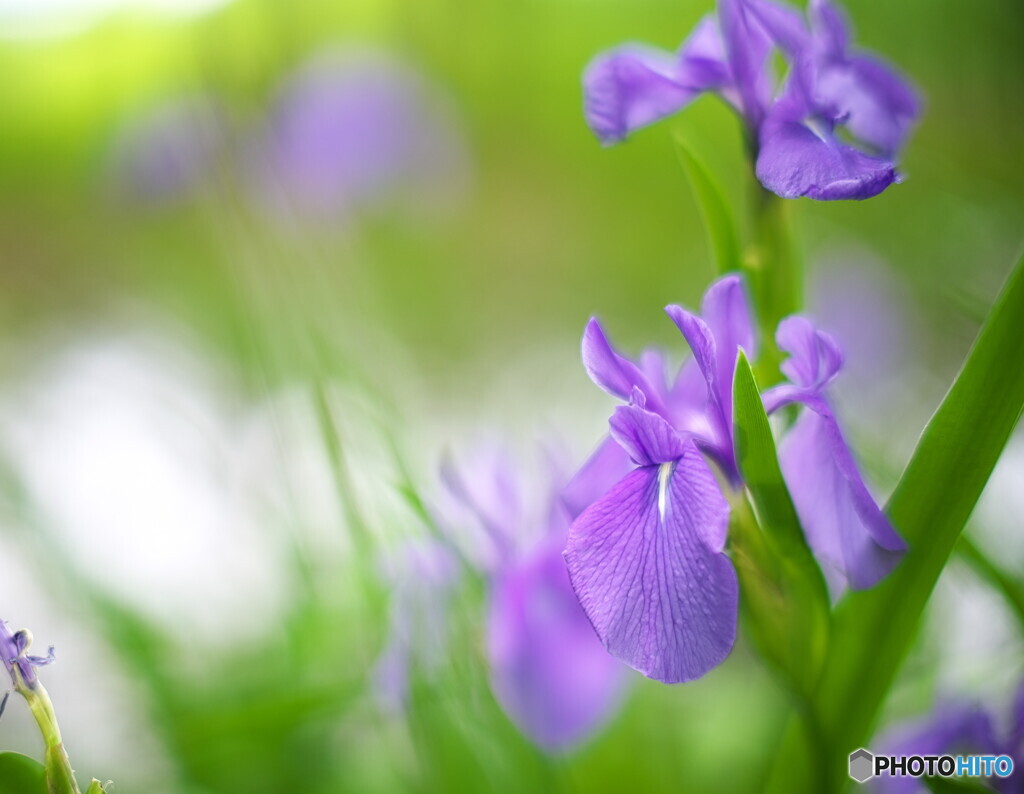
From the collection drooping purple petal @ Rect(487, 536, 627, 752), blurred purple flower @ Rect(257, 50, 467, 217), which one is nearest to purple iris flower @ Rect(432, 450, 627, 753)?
drooping purple petal @ Rect(487, 536, 627, 752)

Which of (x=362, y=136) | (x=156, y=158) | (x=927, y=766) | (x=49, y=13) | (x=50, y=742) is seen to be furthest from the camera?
(x=362, y=136)

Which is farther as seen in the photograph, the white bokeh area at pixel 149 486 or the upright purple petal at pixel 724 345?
the white bokeh area at pixel 149 486

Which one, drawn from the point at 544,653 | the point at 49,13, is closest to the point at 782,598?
the point at 544,653

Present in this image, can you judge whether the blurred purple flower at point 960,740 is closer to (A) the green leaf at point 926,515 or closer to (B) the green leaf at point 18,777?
(A) the green leaf at point 926,515

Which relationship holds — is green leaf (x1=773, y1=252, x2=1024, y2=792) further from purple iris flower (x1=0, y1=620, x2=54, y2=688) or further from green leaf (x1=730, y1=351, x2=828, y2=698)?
purple iris flower (x1=0, y1=620, x2=54, y2=688)

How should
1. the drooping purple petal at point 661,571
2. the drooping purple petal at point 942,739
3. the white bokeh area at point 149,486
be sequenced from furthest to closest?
1. the white bokeh area at point 149,486
2. the drooping purple petal at point 942,739
3. the drooping purple petal at point 661,571

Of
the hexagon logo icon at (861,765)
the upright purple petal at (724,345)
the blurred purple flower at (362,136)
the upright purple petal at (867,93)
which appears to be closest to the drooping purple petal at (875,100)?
the upright purple petal at (867,93)

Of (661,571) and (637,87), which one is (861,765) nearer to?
(661,571)
